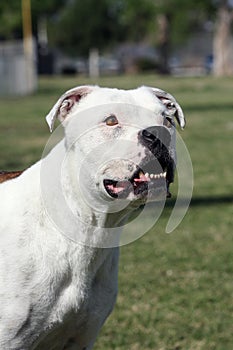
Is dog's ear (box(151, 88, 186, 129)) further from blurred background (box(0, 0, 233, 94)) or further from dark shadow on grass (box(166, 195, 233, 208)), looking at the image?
blurred background (box(0, 0, 233, 94))

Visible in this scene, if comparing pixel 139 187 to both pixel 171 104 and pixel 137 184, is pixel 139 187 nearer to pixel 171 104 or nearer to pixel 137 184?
pixel 137 184

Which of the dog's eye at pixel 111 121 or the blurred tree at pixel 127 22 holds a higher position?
→ the dog's eye at pixel 111 121

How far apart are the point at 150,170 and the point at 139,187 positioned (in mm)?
90

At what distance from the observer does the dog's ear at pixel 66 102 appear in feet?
12.2

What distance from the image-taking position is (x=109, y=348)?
5.16 metres

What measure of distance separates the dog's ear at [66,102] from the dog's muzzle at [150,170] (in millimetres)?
443

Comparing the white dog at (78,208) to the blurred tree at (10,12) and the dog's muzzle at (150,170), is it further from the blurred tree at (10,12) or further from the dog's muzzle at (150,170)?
the blurred tree at (10,12)

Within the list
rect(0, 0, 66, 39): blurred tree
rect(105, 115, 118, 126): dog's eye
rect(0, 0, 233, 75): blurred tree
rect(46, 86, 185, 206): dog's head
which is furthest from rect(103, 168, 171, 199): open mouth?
rect(0, 0, 233, 75): blurred tree

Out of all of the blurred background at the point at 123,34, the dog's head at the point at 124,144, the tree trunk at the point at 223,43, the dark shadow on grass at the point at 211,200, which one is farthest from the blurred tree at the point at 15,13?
the dog's head at the point at 124,144

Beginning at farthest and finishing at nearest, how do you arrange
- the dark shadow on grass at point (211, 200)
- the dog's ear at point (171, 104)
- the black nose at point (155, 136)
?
the dark shadow on grass at point (211, 200), the dog's ear at point (171, 104), the black nose at point (155, 136)

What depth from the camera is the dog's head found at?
11.3ft

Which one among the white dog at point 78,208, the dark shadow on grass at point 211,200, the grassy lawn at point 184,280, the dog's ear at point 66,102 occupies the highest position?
the dog's ear at point 66,102

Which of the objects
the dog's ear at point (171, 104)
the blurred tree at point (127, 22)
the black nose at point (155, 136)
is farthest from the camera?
the blurred tree at point (127, 22)

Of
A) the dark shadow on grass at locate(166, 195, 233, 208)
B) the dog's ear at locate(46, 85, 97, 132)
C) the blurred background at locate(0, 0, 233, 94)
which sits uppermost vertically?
the dog's ear at locate(46, 85, 97, 132)
